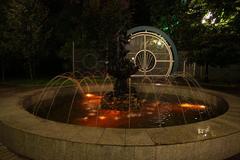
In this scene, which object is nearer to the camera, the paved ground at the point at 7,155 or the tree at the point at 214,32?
the paved ground at the point at 7,155

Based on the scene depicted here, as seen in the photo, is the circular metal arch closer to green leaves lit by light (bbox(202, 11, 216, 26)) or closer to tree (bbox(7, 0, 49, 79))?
green leaves lit by light (bbox(202, 11, 216, 26))

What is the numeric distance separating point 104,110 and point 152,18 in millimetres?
18673

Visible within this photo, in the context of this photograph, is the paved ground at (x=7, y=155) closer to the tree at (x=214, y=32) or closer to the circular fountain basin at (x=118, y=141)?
the circular fountain basin at (x=118, y=141)

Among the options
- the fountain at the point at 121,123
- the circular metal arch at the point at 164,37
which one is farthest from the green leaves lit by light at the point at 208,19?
the fountain at the point at 121,123

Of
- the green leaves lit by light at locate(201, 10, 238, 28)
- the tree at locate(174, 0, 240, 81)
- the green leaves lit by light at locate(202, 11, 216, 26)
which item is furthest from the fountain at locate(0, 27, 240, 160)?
the green leaves lit by light at locate(202, 11, 216, 26)

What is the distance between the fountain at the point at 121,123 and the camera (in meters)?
4.90

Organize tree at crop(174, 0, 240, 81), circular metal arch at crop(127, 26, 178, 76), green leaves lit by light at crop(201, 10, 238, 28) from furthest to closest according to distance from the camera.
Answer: circular metal arch at crop(127, 26, 178, 76)
green leaves lit by light at crop(201, 10, 238, 28)
tree at crop(174, 0, 240, 81)

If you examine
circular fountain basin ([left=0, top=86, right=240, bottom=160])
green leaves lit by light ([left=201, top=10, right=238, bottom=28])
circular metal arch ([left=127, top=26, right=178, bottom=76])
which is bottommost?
circular fountain basin ([left=0, top=86, right=240, bottom=160])

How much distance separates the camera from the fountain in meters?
4.90

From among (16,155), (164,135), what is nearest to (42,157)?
(16,155)

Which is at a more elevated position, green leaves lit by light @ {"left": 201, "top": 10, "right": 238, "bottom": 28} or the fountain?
green leaves lit by light @ {"left": 201, "top": 10, "right": 238, "bottom": 28}

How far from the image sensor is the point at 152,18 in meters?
26.0

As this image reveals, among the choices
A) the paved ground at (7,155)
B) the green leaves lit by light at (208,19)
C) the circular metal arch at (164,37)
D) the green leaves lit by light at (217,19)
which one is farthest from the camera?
the circular metal arch at (164,37)

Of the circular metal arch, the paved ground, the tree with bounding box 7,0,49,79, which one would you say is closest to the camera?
the paved ground
